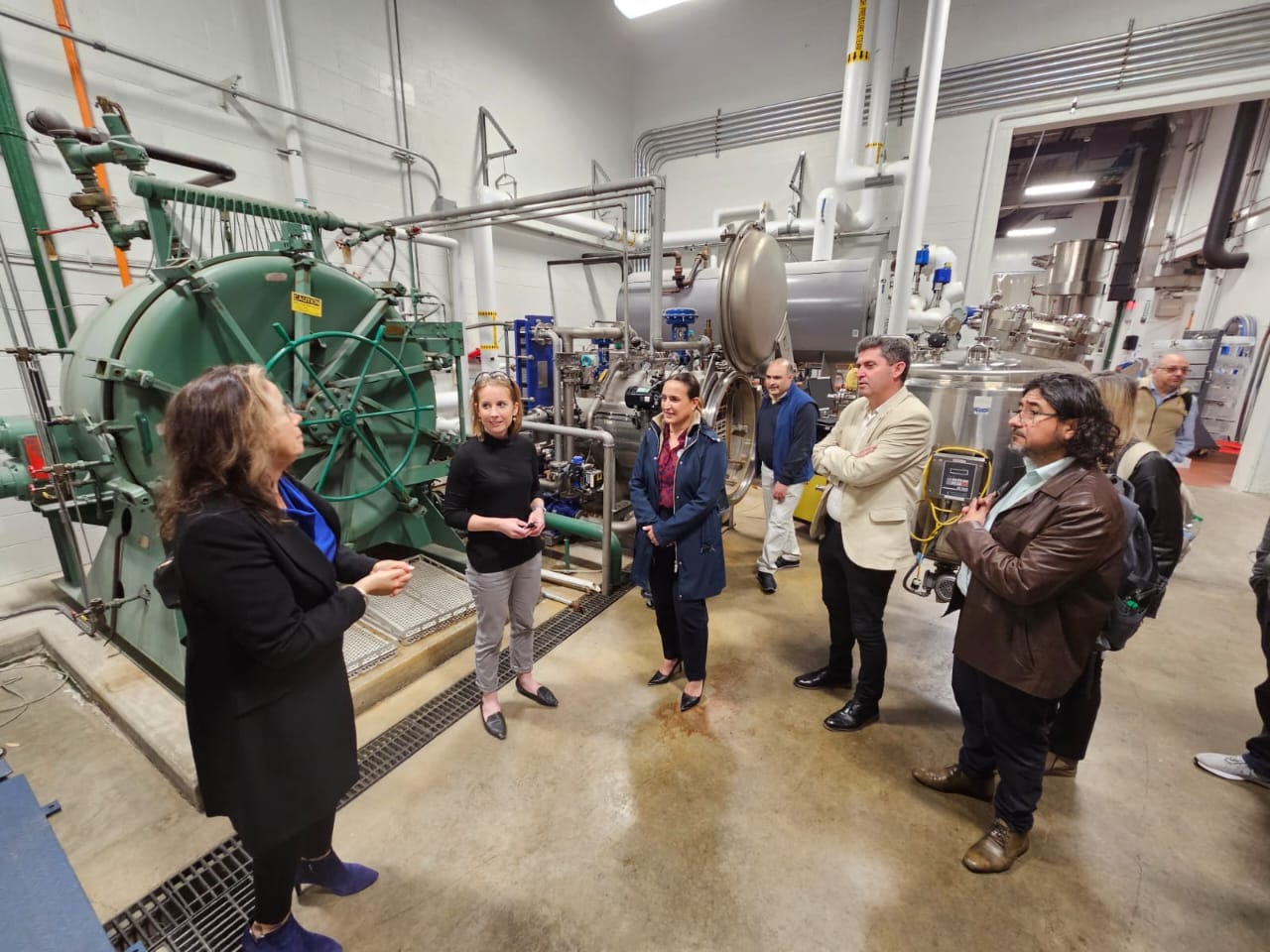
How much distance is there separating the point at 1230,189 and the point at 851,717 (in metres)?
9.54

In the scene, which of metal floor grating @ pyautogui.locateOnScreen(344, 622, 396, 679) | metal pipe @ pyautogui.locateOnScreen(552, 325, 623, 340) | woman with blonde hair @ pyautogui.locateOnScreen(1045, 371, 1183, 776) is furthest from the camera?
metal pipe @ pyautogui.locateOnScreen(552, 325, 623, 340)

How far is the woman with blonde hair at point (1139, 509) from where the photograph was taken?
1.77m

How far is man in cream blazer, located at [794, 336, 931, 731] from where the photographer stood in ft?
6.30

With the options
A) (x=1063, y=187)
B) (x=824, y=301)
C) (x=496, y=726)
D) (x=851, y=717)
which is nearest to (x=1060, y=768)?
(x=851, y=717)

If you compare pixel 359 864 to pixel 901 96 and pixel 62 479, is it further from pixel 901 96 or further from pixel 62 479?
pixel 901 96

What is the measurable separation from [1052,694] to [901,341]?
4.01 feet

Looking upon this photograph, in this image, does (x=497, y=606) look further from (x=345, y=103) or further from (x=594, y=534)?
(x=345, y=103)

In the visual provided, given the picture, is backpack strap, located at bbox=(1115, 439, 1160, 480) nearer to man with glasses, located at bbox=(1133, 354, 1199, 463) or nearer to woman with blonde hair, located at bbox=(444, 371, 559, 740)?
man with glasses, located at bbox=(1133, 354, 1199, 463)

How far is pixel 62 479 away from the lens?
6.88 ft

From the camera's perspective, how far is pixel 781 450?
329cm

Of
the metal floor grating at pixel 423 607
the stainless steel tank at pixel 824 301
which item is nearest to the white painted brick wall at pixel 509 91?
the stainless steel tank at pixel 824 301

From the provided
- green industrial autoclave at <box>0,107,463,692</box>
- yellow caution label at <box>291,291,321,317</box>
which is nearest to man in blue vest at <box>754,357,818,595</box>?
green industrial autoclave at <box>0,107,463,692</box>

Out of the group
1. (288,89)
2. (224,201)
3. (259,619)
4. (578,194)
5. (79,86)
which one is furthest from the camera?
(288,89)

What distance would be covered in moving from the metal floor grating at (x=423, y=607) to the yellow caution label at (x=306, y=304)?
1.40 m
